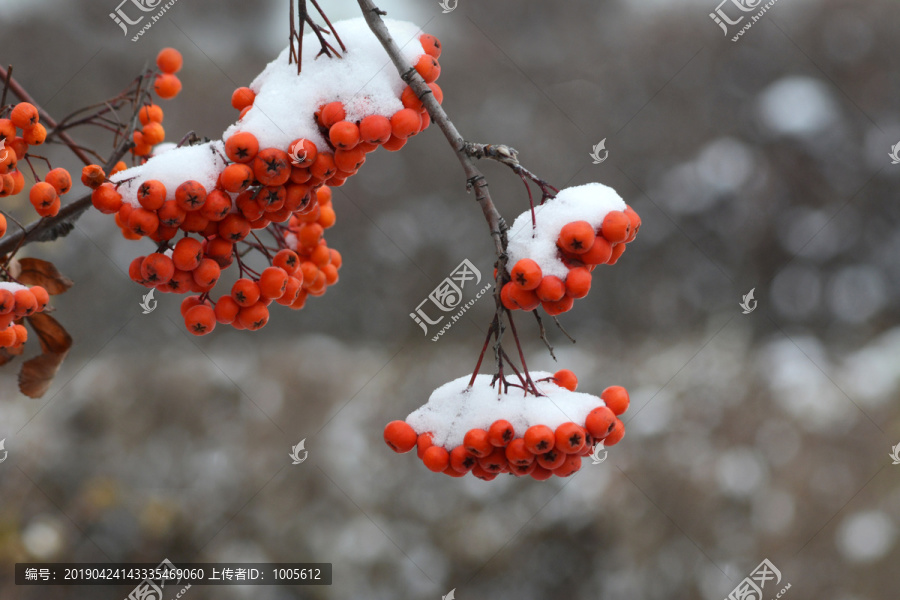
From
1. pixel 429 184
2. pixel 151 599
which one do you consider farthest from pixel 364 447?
pixel 429 184

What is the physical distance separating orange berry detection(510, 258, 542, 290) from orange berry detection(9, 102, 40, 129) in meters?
0.65

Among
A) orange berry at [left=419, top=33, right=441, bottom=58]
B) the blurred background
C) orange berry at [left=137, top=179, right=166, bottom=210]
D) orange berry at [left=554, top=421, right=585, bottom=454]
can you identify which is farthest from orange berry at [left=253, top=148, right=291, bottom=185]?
the blurred background

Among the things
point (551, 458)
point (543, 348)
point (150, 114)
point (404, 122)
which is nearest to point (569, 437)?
point (551, 458)

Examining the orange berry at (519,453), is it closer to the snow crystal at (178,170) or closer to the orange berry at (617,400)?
the orange berry at (617,400)

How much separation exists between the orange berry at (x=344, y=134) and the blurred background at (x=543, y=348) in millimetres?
2120

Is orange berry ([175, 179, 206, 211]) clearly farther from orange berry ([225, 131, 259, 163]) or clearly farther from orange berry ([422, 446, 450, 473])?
orange berry ([422, 446, 450, 473])

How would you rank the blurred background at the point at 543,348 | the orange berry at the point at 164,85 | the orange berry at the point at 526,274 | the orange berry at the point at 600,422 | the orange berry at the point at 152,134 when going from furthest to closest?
the blurred background at the point at 543,348
the orange berry at the point at 164,85
the orange berry at the point at 152,134
the orange berry at the point at 600,422
the orange berry at the point at 526,274

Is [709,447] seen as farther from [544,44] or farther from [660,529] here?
[544,44]

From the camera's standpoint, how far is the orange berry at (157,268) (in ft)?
2.58

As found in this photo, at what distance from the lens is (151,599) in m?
3.23

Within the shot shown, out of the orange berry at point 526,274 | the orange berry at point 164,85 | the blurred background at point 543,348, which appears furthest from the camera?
the blurred background at point 543,348

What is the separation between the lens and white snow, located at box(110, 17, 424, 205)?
2.55 feet

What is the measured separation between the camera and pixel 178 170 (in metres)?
0.78

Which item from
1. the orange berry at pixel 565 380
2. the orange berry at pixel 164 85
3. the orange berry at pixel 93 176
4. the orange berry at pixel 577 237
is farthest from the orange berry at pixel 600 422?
the orange berry at pixel 164 85
